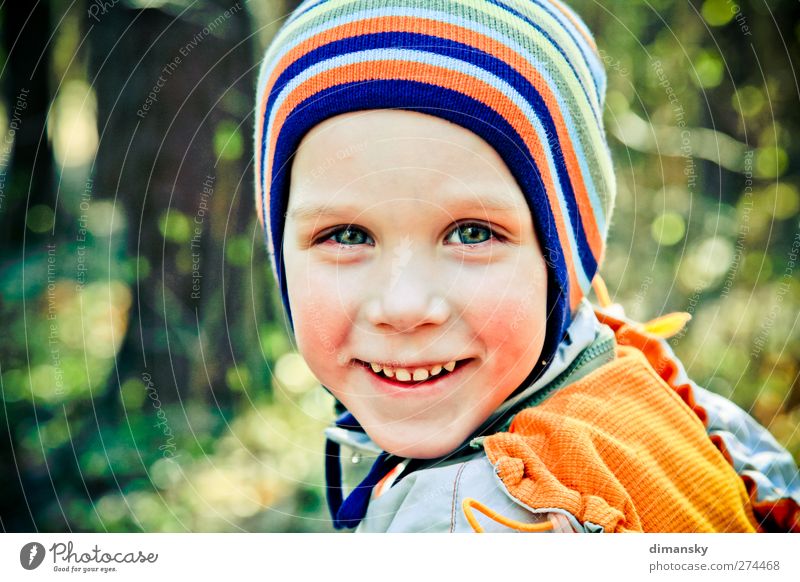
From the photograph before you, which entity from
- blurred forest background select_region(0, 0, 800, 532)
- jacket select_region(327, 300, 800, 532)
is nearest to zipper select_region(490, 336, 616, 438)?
jacket select_region(327, 300, 800, 532)

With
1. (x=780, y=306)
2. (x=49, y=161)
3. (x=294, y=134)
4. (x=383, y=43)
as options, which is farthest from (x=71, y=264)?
(x=780, y=306)

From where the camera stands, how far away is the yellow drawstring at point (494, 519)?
1.93ft

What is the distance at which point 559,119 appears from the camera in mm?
711

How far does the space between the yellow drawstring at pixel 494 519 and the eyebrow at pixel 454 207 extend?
23 centimetres

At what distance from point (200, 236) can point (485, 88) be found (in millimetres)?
525

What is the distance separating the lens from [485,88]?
0.68 m

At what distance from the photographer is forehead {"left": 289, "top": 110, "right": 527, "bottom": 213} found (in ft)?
2.14

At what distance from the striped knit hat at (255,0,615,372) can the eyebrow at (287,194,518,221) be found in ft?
0.08

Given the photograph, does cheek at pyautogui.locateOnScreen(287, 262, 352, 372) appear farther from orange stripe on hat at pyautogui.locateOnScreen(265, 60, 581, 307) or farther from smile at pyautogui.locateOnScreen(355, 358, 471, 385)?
orange stripe on hat at pyautogui.locateOnScreen(265, 60, 581, 307)

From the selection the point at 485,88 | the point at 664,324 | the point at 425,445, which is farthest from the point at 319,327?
the point at 664,324

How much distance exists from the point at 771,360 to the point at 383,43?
2.02ft

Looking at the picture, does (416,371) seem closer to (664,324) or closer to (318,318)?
(318,318)

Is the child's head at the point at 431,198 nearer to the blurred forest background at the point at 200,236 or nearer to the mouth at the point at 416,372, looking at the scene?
the mouth at the point at 416,372
